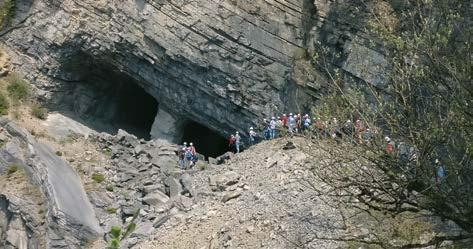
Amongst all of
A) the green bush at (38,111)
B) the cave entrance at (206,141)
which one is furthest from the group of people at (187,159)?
the green bush at (38,111)

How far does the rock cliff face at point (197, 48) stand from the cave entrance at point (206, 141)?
392 cm

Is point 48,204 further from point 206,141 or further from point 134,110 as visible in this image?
point 206,141

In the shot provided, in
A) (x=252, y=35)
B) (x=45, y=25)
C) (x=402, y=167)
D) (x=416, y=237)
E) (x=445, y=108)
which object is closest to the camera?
(x=402, y=167)

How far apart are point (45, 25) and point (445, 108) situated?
19825 millimetres

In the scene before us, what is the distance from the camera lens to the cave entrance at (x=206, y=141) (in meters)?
30.4

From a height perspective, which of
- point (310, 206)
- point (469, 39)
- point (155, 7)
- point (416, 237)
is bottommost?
point (416, 237)

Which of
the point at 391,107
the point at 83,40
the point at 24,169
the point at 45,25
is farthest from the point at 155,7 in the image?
the point at 391,107

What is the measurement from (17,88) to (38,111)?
135 cm

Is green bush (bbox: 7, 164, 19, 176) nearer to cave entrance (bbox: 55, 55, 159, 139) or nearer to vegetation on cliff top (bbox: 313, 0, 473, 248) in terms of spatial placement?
cave entrance (bbox: 55, 55, 159, 139)

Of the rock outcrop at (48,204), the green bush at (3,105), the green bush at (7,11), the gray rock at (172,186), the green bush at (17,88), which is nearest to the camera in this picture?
the rock outcrop at (48,204)

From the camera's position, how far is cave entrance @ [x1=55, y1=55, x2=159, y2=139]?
26906 mm

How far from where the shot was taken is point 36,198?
20562mm

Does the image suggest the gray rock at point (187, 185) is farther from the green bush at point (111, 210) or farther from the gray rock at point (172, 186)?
the green bush at point (111, 210)

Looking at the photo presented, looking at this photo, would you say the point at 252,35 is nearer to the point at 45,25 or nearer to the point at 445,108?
the point at 45,25
